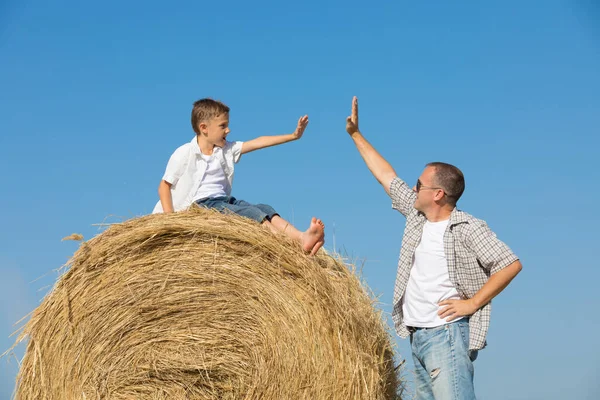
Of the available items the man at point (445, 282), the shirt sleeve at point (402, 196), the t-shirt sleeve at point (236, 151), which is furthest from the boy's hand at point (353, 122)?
the t-shirt sleeve at point (236, 151)

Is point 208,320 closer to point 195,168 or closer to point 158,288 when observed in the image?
point 158,288

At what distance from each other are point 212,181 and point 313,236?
137cm

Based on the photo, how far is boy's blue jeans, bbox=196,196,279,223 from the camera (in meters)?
5.79

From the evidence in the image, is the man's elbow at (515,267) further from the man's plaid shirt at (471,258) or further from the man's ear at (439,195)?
the man's ear at (439,195)

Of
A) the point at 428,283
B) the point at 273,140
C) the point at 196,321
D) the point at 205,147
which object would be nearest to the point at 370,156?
the point at 273,140

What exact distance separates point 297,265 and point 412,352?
1.02 metres

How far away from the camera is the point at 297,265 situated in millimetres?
5414

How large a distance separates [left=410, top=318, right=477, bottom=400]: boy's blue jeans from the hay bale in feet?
1.38

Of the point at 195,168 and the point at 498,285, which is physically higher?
the point at 195,168

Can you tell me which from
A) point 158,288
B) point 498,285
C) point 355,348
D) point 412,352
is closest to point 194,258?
point 158,288

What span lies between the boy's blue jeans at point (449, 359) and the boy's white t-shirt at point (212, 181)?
7.04 ft

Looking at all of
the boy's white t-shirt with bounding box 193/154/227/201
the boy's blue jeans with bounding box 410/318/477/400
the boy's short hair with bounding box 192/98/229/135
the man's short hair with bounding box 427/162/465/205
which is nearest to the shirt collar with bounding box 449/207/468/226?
the man's short hair with bounding box 427/162/465/205

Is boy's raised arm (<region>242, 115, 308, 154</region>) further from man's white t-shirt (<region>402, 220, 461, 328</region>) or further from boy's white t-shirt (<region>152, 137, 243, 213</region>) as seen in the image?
man's white t-shirt (<region>402, 220, 461, 328</region>)

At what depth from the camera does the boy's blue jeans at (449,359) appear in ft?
16.4
